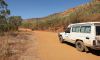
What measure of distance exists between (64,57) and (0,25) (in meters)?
21.8

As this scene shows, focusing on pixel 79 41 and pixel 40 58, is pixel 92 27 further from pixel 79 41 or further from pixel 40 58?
pixel 40 58

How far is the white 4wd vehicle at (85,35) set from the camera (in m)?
11.9

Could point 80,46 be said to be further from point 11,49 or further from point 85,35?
point 11,49

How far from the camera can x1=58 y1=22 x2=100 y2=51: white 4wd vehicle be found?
39.0ft

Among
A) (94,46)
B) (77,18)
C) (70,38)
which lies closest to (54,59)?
(94,46)

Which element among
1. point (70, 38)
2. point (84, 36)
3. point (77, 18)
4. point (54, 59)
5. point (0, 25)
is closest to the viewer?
point (54, 59)

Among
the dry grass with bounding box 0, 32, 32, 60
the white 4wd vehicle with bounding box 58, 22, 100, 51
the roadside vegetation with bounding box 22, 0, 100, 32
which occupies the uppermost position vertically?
the roadside vegetation with bounding box 22, 0, 100, 32

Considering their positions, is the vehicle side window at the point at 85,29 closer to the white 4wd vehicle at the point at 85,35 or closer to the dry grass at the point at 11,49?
the white 4wd vehicle at the point at 85,35

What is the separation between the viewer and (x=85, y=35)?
1289cm

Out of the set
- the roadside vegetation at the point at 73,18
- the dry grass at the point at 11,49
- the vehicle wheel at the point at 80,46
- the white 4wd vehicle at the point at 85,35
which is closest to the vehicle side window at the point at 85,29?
the white 4wd vehicle at the point at 85,35

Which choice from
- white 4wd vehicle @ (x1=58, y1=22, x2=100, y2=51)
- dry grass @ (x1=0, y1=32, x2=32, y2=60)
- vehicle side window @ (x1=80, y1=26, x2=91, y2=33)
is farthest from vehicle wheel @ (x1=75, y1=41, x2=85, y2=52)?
dry grass @ (x1=0, y1=32, x2=32, y2=60)

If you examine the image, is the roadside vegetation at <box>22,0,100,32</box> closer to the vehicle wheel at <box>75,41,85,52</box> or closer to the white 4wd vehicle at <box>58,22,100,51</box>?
the white 4wd vehicle at <box>58,22,100,51</box>

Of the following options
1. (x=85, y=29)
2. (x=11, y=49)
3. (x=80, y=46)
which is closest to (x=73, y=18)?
(x=80, y=46)

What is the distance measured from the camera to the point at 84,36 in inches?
513
